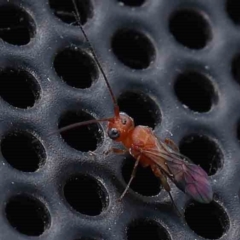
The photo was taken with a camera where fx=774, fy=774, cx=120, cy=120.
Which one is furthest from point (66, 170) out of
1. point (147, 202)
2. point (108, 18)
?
point (108, 18)

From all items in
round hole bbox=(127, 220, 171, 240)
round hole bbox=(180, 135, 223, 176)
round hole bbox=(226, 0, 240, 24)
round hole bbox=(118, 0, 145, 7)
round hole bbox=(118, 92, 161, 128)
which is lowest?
round hole bbox=(127, 220, 171, 240)

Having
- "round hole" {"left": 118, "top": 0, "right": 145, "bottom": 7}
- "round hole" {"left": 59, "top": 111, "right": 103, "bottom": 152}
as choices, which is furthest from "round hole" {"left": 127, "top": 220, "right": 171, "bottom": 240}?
"round hole" {"left": 118, "top": 0, "right": 145, "bottom": 7}

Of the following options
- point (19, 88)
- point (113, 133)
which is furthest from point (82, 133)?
point (19, 88)

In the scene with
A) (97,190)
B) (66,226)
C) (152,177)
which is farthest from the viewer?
(152,177)

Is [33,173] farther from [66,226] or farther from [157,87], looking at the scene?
[157,87]

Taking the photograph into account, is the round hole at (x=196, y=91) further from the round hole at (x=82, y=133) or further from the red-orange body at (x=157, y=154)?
the round hole at (x=82, y=133)

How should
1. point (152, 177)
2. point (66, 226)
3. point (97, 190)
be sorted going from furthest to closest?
point (152, 177) → point (97, 190) → point (66, 226)

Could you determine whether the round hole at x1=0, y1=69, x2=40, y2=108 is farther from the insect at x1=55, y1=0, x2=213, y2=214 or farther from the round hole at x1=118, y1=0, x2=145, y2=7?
the round hole at x1=118, y1=0, x2=145, y2=7
